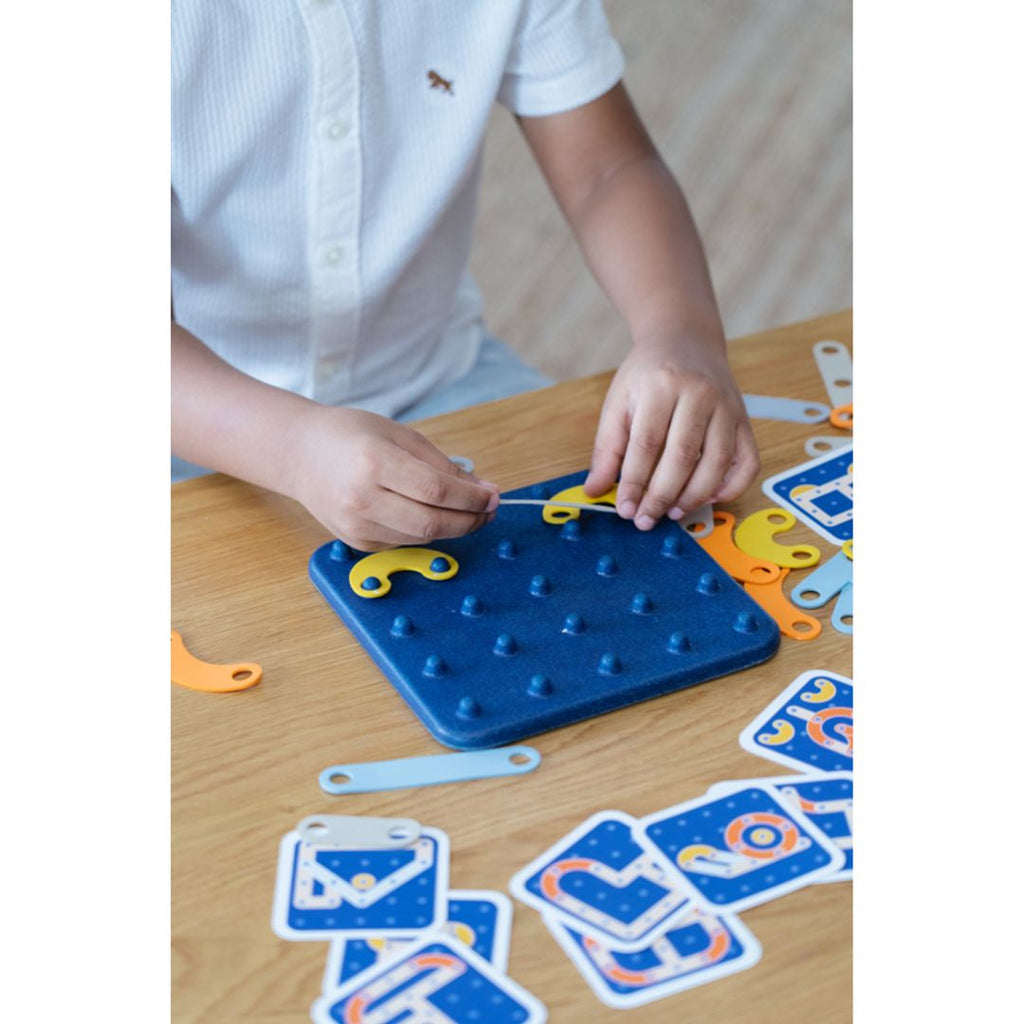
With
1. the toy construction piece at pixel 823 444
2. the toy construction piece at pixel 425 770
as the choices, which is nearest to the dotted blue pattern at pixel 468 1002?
the toy construction piece at pixel 425 770

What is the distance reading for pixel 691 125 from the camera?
2.42 meters

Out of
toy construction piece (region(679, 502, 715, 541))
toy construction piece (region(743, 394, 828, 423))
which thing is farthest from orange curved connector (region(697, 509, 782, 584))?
toy construction piece (region(743, 394, 828, 423))

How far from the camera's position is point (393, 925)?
55 centimetres

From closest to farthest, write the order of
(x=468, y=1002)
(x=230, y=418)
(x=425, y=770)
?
(x=468, y=1002) → (x=425, y=770) → (x=230, y=418)

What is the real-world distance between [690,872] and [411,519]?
0.85 feet

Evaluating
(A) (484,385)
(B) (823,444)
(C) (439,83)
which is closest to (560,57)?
(C) (439,83)

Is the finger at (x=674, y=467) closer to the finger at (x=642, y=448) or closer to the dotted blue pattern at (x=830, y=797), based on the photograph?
the finger at (x=642, y=448)

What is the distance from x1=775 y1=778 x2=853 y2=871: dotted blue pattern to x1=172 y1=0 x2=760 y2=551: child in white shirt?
0.70 feet

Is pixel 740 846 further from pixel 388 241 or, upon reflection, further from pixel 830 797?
pixel 388 241

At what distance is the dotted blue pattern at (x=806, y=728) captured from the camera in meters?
0.63

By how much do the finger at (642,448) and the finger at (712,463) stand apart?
0.02 meters

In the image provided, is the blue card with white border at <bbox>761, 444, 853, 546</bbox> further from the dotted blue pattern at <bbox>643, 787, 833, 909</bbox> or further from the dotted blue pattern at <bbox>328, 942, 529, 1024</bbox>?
the dotted blue pattern at <bbox>328, 942, 529, 1024</bbox>

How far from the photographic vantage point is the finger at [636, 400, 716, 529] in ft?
2.59
